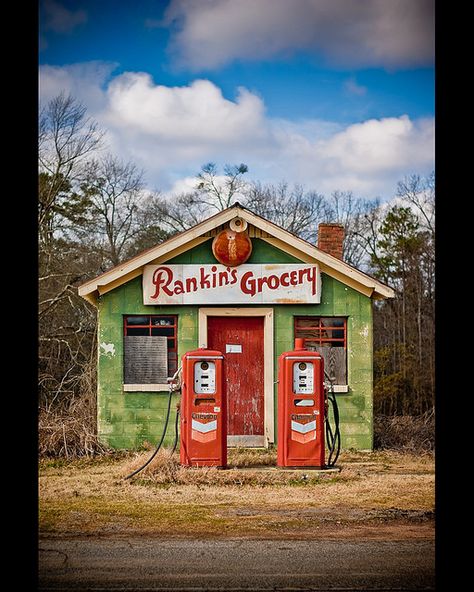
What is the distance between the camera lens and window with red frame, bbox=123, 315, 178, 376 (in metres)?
15.3

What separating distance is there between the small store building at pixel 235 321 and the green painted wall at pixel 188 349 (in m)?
0.02

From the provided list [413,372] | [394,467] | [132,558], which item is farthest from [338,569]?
[413,372]

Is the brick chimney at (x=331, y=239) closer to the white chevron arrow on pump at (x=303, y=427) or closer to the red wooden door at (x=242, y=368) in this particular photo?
the red wooden door at (x=242, y=368)

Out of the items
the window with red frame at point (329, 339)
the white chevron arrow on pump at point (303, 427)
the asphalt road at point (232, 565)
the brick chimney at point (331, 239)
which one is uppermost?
the brick chimney at point (331, 239)

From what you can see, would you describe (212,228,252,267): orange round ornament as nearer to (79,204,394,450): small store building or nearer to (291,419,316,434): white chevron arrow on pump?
(79,204,394,450): small store building

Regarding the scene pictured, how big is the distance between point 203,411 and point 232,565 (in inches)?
222

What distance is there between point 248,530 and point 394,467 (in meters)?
5.56

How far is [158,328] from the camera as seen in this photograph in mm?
15320

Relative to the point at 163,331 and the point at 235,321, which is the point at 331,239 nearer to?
the point at 235,321

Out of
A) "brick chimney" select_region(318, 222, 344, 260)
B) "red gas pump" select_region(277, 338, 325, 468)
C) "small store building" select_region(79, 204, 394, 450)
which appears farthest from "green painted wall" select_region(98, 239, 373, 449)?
"red gas pump" select_region(277, 338, 325, 468)

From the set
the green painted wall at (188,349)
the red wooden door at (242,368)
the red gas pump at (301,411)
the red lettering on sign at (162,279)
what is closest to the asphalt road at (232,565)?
the red gas pump at (301,411)

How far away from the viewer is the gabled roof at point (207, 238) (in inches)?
595

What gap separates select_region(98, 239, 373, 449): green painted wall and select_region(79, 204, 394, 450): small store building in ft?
0.06
